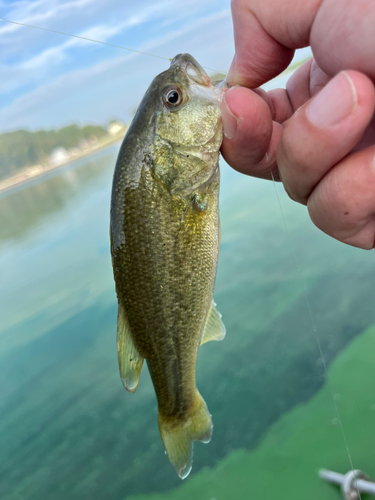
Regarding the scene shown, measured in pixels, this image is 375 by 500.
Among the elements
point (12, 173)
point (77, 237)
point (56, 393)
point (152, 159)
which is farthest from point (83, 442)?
point (12, 173)

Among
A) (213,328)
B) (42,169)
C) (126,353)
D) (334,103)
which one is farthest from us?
(42,169)

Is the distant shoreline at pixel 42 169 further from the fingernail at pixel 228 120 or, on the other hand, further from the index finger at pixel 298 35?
the fingernail at pixel 228 120

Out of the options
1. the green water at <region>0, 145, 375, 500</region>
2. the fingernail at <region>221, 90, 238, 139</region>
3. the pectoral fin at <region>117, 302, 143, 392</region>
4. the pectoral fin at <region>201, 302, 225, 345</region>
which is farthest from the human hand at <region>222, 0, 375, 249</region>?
the green water at <region>0, 145, 375, 500</region>

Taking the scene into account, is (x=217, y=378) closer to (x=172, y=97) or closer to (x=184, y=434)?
(x=184, y=434)

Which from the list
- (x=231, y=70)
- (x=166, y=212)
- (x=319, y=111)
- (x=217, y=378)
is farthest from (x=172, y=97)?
(x=217, y=378)

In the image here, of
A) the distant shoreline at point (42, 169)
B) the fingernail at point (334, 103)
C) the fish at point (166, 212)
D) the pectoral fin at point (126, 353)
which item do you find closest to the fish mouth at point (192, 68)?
the fish at point (166, 212)

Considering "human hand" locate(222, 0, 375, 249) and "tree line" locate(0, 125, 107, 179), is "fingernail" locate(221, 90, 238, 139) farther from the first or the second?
"tree line" locate(0, 125, 107, 179)
